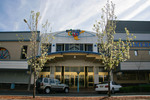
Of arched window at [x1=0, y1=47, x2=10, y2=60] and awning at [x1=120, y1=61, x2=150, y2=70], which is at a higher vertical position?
arched window at [x1=0, y1=47, x2=10, y2=60]

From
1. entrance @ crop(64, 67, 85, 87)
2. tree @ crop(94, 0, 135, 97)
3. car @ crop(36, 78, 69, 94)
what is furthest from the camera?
entrance @ crop(64, 67, 85, 87)

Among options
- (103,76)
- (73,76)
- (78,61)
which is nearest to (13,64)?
(73,76)

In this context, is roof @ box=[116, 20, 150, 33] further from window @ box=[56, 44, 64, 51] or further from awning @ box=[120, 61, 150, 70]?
window @ box=[56, 44, 64, 51]

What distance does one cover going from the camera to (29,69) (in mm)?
22844

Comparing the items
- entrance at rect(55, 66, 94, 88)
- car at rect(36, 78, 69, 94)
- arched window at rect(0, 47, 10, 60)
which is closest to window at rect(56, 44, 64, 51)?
entrance at rect(55, 66, 94, 88)

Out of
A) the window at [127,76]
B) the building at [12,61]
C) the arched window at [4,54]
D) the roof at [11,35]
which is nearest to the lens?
the building at [12,61]

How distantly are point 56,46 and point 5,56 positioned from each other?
30.9 feet

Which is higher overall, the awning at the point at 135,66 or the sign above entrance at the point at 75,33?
the sign above entrance at the point at 75,33

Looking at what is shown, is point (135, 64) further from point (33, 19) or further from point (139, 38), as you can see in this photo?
point (33, 19)

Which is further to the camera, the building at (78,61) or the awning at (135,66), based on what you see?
the building at (78,61)

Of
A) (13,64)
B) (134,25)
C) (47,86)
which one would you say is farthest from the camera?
(134,25)

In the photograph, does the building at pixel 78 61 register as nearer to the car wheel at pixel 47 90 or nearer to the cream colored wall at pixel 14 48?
the cream colored wall at pixel 14 48

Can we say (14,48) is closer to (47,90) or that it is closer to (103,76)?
(47,90)

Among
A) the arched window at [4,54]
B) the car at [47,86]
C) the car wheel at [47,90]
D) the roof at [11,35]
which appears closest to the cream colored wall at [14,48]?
the arched window at [4,54]
